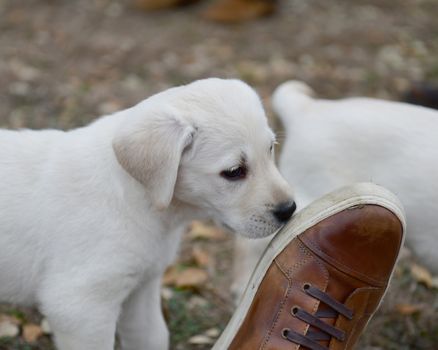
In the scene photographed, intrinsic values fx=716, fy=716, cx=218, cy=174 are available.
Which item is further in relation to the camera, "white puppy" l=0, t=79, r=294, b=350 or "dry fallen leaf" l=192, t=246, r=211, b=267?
"dry fallen leaf" l=192, t=246, r=211, b=267

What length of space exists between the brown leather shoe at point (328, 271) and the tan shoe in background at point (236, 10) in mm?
4159

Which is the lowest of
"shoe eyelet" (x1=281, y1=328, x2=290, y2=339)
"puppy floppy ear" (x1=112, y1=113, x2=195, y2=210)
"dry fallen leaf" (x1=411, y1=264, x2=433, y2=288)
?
"dry fallen leaf" (x1=411, y1=264, x2=433, y2=288)

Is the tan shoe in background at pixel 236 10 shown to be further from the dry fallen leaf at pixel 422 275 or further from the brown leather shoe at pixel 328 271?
the brown leather shoe at pixel 328 271

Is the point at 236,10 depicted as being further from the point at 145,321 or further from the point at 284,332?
the point at 284,332

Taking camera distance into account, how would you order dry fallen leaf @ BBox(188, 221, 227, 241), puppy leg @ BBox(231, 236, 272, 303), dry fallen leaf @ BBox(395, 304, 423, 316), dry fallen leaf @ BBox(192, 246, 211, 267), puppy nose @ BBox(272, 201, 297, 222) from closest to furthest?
puppy nose @ BBox(272, 201, 297, 222), puppy leg @ BBox(231, 236, 272, 303), dry fallen leaf @ BBox(395, 304, 423, 316), dry fallen leaf @ BBox(192, 246, 211, 267), dry fallen leaf @ BBox(188, 221, 227, 241)

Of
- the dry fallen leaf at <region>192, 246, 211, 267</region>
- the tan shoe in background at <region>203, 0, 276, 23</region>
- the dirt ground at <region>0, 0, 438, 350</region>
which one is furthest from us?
the tan shoe in background at <region>203, 0, 276, 23</region>

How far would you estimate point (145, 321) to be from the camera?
8.18 feet

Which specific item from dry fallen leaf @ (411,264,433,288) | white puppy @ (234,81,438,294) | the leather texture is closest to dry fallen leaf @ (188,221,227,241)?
white puppy @ (234,81,438,294)

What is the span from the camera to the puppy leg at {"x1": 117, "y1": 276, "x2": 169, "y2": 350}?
8.12 ft

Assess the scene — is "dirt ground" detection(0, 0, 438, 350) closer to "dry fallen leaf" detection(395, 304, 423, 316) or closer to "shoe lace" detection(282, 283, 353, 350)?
"dry fallen leaf" detection(395, 304, 423, 316)

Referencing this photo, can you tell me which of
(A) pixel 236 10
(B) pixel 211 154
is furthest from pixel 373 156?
(A) pixel 236 10

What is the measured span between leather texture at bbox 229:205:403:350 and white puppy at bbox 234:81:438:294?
1.29ft

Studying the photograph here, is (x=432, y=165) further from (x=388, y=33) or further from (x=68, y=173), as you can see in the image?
(x=388, y=33)

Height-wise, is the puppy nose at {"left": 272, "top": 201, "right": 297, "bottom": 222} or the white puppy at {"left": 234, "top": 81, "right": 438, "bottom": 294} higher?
the puppy nose at {"left": 272, "top": 201, "right": 297, "bottom": 222}
